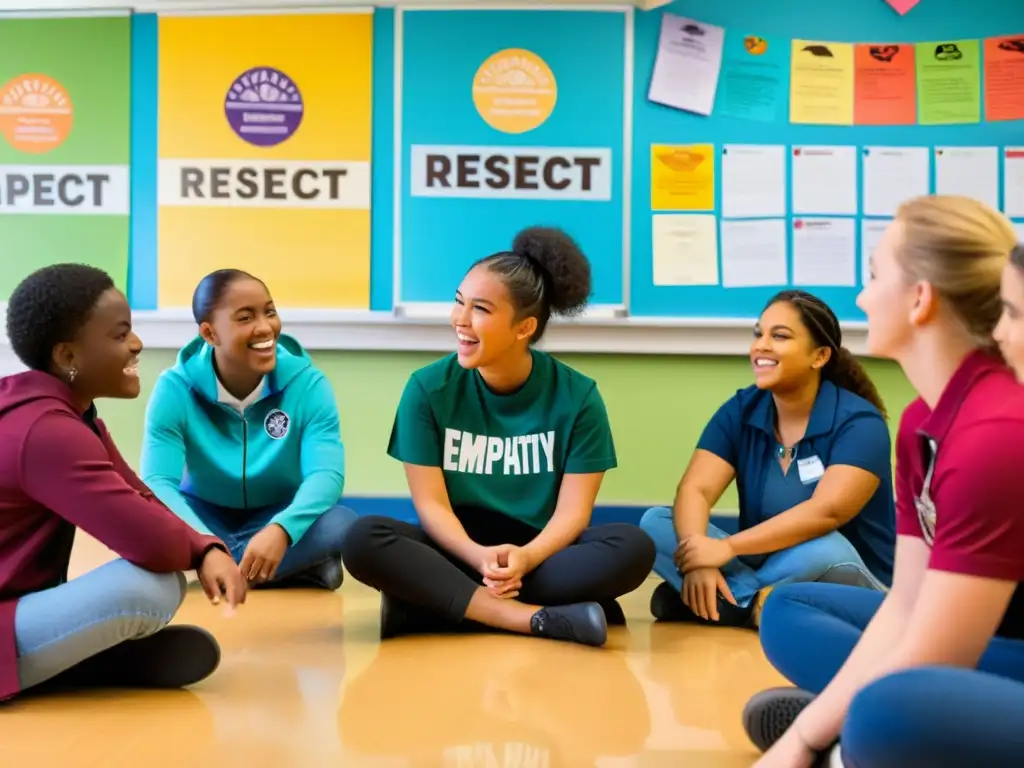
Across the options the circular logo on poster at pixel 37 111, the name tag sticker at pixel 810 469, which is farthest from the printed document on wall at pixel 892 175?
the circular logo on poster at pixel 37 111

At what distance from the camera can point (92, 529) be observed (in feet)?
4.83

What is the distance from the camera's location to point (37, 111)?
3150mm

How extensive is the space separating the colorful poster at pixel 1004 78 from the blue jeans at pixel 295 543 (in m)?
2.16

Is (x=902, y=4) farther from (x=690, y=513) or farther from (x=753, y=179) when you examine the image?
(x=690, y=513)

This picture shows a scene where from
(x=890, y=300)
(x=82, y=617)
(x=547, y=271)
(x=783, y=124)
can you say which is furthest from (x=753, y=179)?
(x=82, y=617)

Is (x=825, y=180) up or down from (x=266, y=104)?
down

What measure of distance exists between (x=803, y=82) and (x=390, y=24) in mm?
1216

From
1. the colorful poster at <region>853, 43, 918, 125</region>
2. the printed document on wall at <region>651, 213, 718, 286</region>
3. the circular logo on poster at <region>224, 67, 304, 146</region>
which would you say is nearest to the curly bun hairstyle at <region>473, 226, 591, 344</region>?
the printed document on wall at <region>651, 213, 718, 286</region>

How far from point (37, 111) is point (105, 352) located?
6.33ft

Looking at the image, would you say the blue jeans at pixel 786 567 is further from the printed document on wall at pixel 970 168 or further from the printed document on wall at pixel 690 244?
the printed document on wall at pixel 970 168

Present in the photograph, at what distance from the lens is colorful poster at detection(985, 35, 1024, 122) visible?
2949mm

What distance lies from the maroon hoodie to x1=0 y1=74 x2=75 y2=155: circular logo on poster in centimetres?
187

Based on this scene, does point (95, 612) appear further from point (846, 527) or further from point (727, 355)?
point (727, 355)

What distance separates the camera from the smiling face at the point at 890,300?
1.08 m
